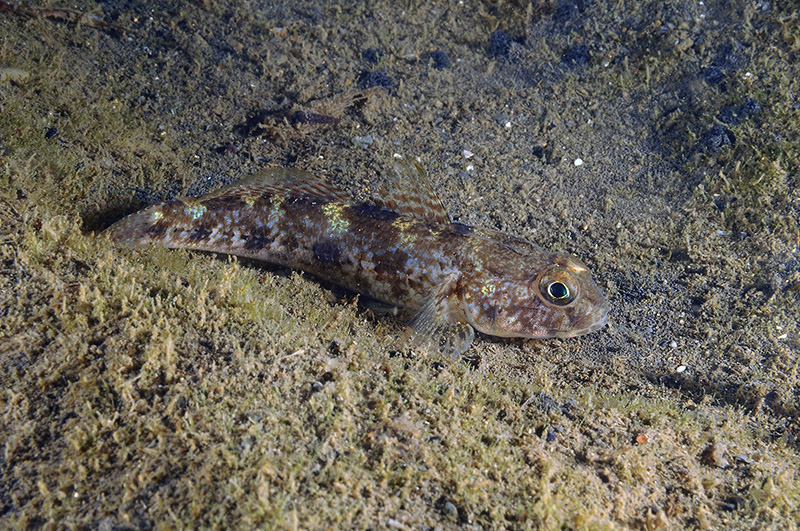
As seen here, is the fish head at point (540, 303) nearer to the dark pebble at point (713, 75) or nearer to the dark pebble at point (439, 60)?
the dark pebble at point (713, 75)

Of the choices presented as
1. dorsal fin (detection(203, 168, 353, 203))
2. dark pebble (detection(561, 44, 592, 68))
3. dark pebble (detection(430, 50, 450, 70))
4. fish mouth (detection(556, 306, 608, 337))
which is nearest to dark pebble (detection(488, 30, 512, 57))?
dark pebble (detection(430, 50, 450, 70))

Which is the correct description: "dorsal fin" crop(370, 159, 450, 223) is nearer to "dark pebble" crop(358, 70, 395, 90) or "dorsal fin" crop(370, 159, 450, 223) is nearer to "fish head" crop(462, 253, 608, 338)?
"fish head" crop(462, 253, 608, 338)

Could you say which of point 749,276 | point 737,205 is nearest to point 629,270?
point 749,276

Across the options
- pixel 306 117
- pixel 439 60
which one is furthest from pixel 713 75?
pixel 306 117

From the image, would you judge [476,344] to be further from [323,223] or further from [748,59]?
[748,59]

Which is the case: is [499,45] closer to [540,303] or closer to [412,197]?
[412,197]

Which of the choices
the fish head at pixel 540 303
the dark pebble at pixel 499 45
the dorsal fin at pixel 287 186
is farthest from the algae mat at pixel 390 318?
the dorsal fin at pixel 287 186
